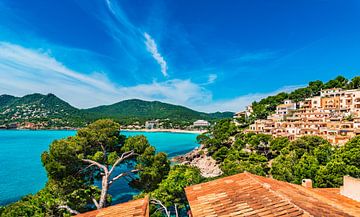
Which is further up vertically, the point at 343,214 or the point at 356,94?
the point at 356,94

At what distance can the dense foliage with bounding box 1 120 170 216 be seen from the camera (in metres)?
9.21

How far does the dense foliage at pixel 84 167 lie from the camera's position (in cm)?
921

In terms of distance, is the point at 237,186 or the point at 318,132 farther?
the point at 318,132

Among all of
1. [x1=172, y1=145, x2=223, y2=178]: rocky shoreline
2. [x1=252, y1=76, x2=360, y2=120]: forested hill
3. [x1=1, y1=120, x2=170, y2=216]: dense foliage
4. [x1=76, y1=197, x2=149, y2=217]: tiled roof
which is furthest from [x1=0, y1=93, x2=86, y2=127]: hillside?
[x1=76, y1=197, x2=149, y2=217]: tiled roof

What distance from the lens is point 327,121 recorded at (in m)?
36.6

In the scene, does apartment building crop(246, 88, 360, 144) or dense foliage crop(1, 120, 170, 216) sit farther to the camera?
apartment building crop(246, 88, 360, 144)

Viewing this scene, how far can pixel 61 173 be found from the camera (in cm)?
908

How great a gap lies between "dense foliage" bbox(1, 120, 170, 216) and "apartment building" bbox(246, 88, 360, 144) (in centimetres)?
3030

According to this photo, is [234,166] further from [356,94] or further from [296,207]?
[356,94]

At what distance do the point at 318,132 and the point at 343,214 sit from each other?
35.1 metres

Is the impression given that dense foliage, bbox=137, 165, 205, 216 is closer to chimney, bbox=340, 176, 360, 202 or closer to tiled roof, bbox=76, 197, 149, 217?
tiled roof, bbox=76, 197, 149, 217

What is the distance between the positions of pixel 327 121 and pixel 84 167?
39678 millimetres

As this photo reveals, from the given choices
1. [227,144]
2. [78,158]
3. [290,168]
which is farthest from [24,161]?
[290,168]

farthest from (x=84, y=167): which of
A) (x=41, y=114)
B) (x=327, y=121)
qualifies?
(x=41, y=114)
